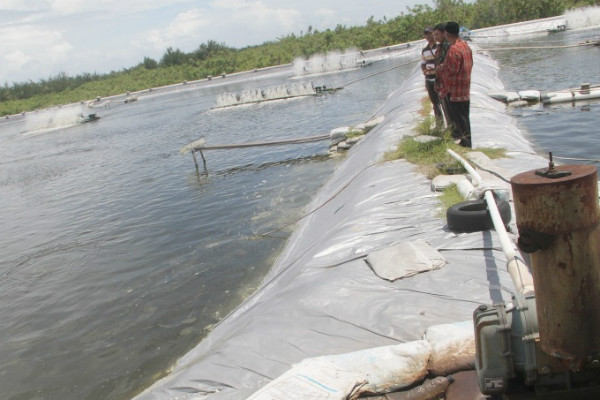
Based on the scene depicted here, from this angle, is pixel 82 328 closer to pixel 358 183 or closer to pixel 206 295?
pixel 206 295

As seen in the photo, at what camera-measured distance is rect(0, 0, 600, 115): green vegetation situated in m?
47.2

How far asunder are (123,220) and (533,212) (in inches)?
399

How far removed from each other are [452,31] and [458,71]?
56cm

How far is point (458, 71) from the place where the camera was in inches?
292

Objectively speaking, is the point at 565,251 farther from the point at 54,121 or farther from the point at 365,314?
the point at 54,121

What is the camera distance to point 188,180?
1389 centimetres

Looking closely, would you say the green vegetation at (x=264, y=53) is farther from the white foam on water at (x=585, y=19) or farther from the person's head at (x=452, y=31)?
the person's head at (x=452, y=31)

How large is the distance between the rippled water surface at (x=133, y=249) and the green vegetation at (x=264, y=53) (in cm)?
3336

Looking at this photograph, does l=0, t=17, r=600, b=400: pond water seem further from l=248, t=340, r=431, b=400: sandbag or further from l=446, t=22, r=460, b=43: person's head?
l=446, t=22, r=460, b=43: person's head

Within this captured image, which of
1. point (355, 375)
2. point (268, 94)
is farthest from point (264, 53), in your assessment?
point (355, 375)

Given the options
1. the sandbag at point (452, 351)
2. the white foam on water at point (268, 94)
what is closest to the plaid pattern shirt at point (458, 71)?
the sandbag at point (452, 351)

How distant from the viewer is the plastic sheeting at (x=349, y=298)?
3658 mm

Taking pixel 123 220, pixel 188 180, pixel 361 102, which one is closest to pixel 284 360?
pixel 123 220

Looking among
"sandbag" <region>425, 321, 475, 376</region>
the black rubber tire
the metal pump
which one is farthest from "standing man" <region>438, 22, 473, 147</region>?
the metal pump
